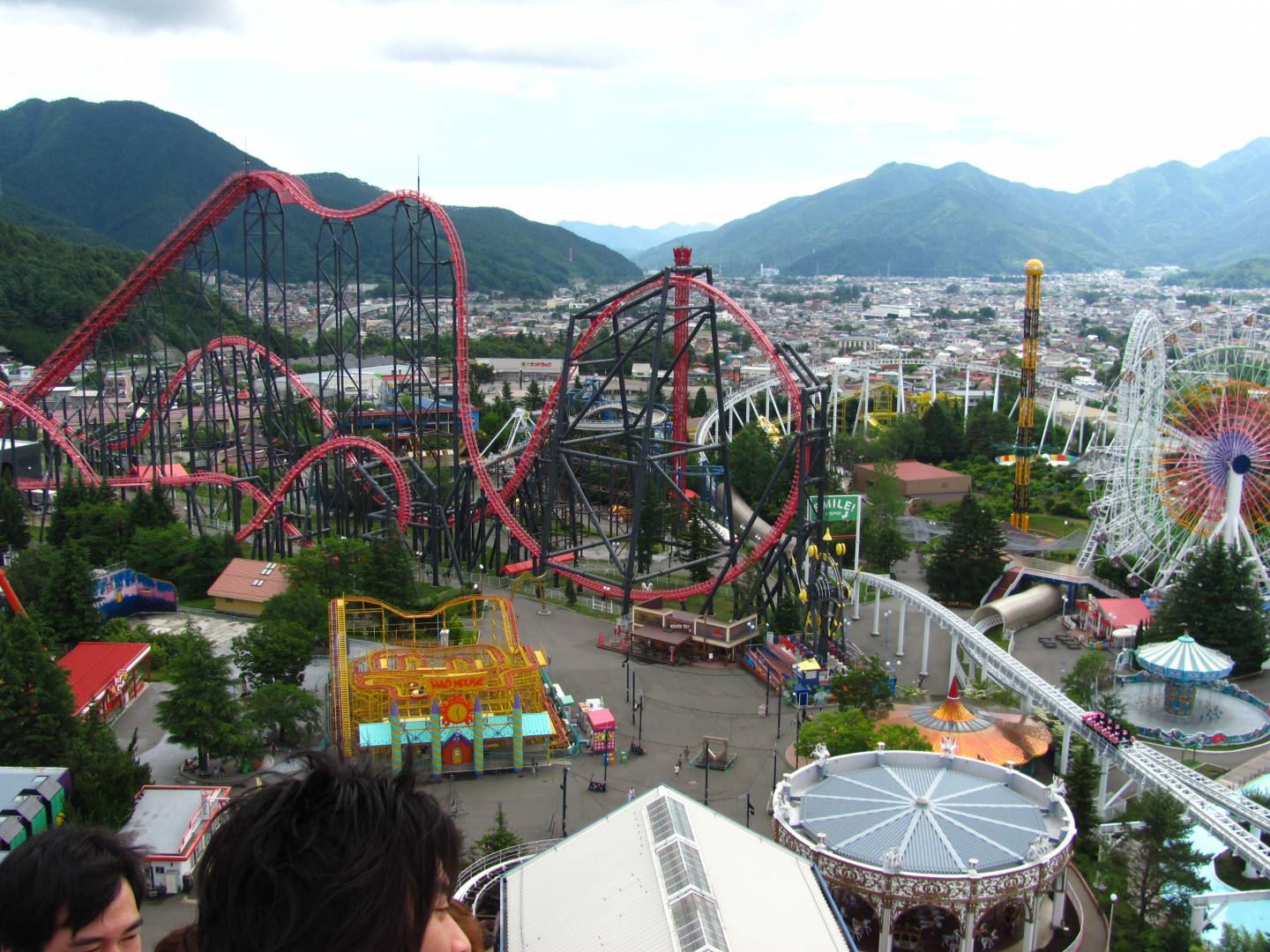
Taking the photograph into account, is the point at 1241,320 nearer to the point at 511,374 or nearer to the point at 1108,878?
the point at 1108,878

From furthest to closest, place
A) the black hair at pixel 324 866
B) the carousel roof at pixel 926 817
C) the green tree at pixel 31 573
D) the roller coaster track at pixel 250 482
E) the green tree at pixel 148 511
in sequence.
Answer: the green tree at pixel 148 511 → the roller coaster track at pixel 250 482 → the green tree at pixel 31 573 → the carousel roof at pixel 926 817 → the black hair at pixel 324 866

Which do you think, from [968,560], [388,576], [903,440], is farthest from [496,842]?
[903,440]

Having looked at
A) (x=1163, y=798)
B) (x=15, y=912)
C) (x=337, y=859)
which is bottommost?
(x=1163, y=798)

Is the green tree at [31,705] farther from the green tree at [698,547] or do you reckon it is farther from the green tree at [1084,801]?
the green tree at [698,547]

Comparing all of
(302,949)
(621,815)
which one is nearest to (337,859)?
(302,949)

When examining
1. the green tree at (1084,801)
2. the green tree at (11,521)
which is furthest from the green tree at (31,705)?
the green tree at (11,521)
